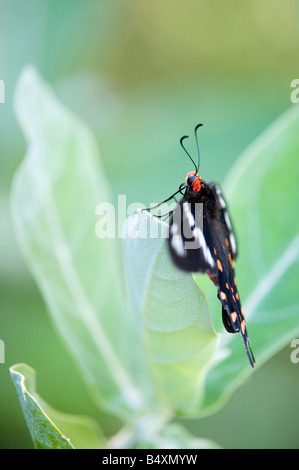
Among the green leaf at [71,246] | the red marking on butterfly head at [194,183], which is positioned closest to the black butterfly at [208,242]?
the red marking on butterfly head at [194,183]

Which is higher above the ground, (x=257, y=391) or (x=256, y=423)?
(x=257, y=391)

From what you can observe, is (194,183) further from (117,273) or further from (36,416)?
(36,416)

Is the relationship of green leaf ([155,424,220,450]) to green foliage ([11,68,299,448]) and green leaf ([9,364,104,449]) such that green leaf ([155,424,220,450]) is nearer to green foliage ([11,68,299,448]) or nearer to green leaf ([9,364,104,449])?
green foliage ([11,68,299,448])

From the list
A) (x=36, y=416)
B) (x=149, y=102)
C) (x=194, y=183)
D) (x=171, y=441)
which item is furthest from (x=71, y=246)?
(x=149, y=102)

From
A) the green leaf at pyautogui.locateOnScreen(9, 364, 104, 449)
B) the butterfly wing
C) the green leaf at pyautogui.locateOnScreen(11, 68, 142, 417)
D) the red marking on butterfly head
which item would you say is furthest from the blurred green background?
the butterfly wing

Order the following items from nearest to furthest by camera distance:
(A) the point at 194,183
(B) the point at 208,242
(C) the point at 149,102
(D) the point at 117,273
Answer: (B) the point at 208,242
(A) the point at 194,183
(D) the point at 117,273
(C) the point at 149,102

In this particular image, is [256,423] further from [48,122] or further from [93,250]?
[48,122]

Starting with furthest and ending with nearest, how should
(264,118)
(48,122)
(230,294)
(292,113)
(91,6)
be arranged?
1. (91,6)
2. (264,118)
3. (48,122)
4. (292,113)
5. (230,294)
